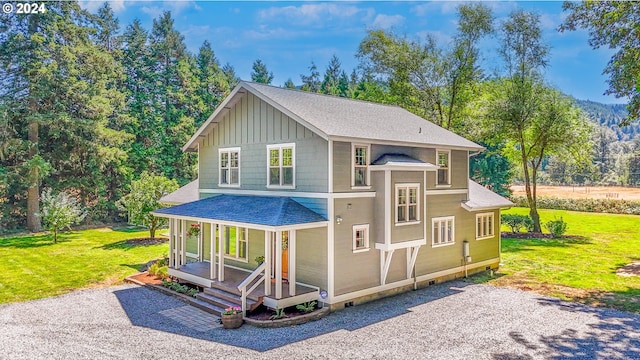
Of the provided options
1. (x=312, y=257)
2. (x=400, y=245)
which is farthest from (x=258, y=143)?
(x=400, y=245)

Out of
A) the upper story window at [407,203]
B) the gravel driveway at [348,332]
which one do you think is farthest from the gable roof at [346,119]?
the gravel driveway at [348,332]

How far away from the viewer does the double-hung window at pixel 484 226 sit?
53.7ft

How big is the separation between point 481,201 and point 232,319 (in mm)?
11155

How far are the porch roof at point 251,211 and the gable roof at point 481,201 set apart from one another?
7155mm

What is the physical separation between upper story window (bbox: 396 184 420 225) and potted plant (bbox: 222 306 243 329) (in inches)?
213

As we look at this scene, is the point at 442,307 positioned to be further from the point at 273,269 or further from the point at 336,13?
the point at 336,13

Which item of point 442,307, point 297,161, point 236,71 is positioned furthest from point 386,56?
point 236,71

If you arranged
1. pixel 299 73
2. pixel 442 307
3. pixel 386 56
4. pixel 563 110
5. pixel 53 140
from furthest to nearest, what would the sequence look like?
pixel 299 73 < pixel 386 56 < pixel 53 140 < pixel 563 110 < pixel 442 307

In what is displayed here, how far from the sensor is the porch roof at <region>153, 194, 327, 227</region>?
1116cm

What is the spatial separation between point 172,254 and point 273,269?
4237mm

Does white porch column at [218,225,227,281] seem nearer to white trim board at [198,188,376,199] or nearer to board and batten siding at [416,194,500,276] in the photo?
white trim board at [198,188,376,199]

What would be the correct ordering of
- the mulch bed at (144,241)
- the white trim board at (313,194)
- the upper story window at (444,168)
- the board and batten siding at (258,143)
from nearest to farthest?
the white trim board at (313,194) → the board and batten siding at (258,143) → the upper story window at (444,168) → the mulch bed at (144,241)

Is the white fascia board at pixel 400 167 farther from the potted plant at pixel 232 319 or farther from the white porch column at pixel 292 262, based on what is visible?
the potted plant at pixel 232 319

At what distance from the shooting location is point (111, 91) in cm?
3161
